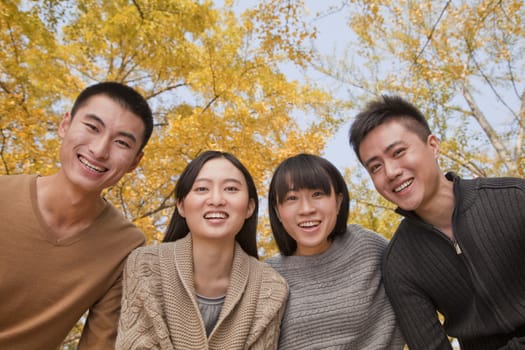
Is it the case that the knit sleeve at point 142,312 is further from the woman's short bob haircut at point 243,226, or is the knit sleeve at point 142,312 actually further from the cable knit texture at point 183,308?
the woman's short bob haircut at point 243,226

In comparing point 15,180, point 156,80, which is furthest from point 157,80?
point 15,180

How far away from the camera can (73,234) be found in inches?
99.9

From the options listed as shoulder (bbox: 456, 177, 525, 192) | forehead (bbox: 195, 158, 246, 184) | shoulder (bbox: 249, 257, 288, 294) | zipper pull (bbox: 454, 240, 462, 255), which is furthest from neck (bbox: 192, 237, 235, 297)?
shoulder (bbox: 456, 177, 525, 192)

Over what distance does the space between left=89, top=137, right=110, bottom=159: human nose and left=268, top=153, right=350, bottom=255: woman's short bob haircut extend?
4.03 ft

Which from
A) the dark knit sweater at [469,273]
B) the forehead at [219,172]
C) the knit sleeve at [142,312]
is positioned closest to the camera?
the knit sleeve at [142,312]

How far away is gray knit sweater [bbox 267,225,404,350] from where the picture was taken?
7.97ft

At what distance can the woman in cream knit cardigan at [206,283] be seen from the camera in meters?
2.20

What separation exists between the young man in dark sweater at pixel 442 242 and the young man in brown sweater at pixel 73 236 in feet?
5.70

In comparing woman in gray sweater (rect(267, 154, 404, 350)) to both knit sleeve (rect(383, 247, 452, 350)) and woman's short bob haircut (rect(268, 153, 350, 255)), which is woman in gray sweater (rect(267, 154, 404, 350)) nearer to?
woman's short bob haircut (rect(268, 153, 350, 255))

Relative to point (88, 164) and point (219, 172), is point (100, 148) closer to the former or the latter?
point (88, 164)

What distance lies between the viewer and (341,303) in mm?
2471

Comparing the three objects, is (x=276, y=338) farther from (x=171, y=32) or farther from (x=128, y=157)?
(x=171, y=32)

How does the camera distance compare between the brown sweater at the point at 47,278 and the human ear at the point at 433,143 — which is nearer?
the brown sweater at the point at 47,278

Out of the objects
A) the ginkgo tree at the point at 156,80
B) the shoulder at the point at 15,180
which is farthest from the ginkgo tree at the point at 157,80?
the shoulder at the point at 15,180
